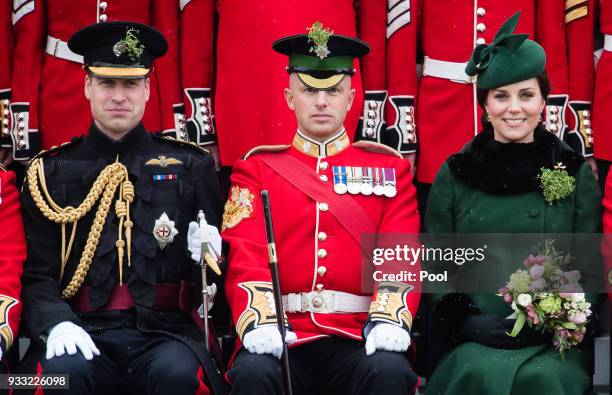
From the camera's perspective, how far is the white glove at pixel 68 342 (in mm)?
5094

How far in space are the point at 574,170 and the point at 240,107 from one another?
1.61m

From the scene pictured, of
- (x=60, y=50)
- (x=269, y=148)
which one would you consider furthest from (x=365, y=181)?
(x=60, y=50)

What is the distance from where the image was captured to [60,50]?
6418 millimetres

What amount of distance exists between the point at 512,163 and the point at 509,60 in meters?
0.39

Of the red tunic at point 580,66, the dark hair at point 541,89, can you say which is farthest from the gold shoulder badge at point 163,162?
the red tunic at point 580,66

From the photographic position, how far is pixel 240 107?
21.0 feet

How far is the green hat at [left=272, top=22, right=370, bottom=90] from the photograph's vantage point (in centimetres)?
554

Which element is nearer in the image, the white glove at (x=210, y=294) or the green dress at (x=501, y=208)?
the green dress at (x=501, y=208)

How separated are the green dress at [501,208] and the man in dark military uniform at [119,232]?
87 centimetres

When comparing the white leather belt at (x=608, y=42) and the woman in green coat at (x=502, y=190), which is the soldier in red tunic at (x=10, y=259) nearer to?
A: the woman in green coat at (x=502, y=190)

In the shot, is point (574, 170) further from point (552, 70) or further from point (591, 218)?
point (552, 70)

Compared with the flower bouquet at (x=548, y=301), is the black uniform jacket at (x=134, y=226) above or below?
above

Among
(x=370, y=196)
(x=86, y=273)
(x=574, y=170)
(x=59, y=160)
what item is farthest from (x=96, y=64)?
(x=574, y=170)

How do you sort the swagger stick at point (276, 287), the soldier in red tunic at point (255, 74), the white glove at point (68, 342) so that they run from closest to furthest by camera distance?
the swagger stick at point (276, 287) → the white glove at point (68, 342) → the soldier in red tunic at point (255, 74)
